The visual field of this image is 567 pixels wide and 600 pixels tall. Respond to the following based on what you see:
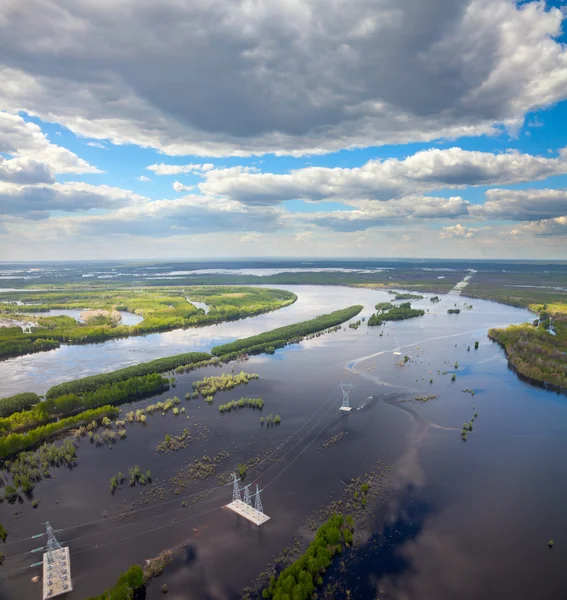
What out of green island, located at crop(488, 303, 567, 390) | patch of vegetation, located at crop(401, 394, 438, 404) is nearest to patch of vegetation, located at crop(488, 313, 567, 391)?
green island, located at crop(488, 303, 567, 390)

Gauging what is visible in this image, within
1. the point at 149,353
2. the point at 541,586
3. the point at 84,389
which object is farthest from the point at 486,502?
the point at 149,353

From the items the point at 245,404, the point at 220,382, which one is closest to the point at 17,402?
the point at 220,382

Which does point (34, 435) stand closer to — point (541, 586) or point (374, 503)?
point (374, 503)

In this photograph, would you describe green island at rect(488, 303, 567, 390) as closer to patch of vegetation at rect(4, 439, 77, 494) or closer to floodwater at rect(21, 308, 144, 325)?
patch of vegetation at rect(4, 439, 77, 494)

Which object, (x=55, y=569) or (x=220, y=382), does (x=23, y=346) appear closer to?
(x=220, y=382)

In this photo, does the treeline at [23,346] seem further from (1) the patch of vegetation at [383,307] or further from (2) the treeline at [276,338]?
(1) the patch of vegetation at [383,307]

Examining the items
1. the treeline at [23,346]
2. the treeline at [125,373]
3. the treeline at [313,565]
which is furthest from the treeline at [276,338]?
the treeline at [313,565]

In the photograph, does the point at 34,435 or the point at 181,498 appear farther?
the point at 34,435
